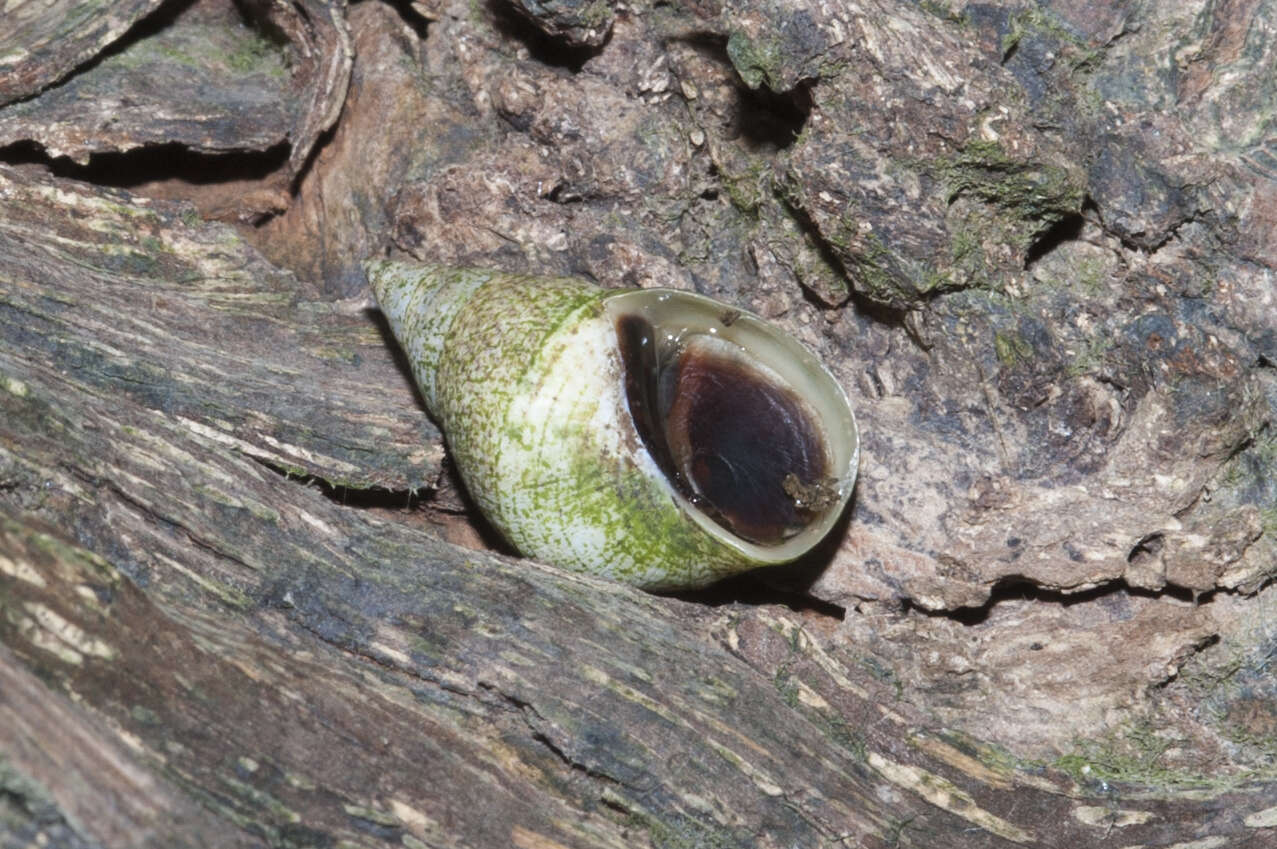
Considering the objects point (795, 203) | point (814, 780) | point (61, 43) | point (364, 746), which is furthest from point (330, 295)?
point (814, 780)

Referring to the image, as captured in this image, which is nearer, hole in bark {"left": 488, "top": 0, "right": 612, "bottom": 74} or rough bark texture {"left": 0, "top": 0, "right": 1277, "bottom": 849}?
rough bark texture {"left": 0, "top": 0, "right": 1277, "bottom": 849}

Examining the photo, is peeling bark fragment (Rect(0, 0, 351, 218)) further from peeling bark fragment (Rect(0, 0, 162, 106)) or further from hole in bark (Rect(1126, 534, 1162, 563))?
hole in bark (Rect(1126, 534, 1162, 563))

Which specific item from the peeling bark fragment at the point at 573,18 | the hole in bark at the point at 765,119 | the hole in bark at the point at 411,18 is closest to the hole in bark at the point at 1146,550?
the hole in bark at the point at 765,119

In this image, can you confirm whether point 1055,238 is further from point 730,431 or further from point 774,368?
point 730,431

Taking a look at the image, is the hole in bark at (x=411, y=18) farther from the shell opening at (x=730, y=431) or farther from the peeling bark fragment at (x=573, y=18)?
the shell opening at (x=730, y=431)

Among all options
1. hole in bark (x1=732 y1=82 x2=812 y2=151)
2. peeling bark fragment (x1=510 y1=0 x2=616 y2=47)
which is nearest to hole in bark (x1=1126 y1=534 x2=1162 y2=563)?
hole in bark (x1=732 y1=82 x2=812 y2=151)

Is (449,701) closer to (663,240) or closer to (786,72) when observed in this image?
(663,240)
